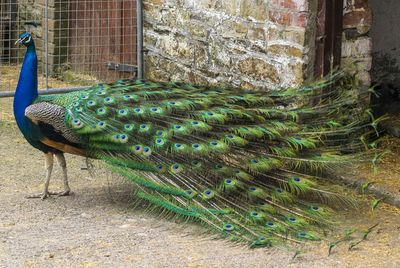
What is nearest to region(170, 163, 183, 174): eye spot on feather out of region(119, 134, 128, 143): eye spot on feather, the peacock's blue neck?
region(119, 134, 128, 143): eye spot on feather

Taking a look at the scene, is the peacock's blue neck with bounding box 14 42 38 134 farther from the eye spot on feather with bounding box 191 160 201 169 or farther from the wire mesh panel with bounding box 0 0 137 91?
the wire mesh panel with bounding box 0 0 137 91

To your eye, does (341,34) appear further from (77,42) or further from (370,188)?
(77,42)

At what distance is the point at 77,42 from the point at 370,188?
5489mm

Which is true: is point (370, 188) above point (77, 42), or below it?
below

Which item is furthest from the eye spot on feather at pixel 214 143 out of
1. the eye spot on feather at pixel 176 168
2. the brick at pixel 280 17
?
the brick at pixel 280 17

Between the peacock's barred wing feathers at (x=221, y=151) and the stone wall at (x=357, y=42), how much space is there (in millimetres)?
1191

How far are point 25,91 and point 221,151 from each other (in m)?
1.57

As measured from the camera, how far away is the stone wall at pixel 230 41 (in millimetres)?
7715

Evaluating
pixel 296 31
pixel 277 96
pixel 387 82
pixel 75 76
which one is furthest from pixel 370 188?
pixel 75 76

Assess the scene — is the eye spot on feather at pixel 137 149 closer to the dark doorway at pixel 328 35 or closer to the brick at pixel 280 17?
the dark doorway at pixel 328 35

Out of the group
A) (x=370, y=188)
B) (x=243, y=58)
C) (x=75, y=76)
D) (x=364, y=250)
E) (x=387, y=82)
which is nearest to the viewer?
(x=364, y=250)

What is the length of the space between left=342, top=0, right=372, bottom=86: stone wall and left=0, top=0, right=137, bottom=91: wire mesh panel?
10.8 ft

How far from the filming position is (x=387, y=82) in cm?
939

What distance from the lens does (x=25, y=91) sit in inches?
265
